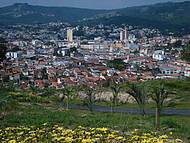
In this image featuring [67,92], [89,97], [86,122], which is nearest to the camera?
[86,122]

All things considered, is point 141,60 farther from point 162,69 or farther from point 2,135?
point 2,135

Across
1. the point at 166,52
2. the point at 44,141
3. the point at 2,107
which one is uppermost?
the point at 44,141

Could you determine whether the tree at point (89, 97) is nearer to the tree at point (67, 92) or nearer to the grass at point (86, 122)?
the tree at point (67, 92)

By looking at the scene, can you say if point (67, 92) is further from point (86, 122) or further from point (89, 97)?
point (86, 122)

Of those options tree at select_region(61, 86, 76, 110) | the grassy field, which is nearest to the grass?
the grassy field

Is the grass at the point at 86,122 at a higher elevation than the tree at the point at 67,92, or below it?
higher

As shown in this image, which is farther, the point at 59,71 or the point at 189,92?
the point at 59,71

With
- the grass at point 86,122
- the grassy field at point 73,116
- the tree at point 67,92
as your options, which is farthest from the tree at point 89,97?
the grass at point 86,122

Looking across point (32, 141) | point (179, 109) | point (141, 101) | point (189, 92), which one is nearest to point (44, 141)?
point (32, 141)

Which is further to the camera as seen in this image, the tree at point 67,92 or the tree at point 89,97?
the tree at point 67,92

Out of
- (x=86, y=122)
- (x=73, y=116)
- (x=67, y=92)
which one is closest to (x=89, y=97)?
(x=67, y=92)

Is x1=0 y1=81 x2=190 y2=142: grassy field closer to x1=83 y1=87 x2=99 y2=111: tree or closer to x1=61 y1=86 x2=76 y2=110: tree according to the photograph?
x1=61 y1=86 x2=76 y2=110: tree
